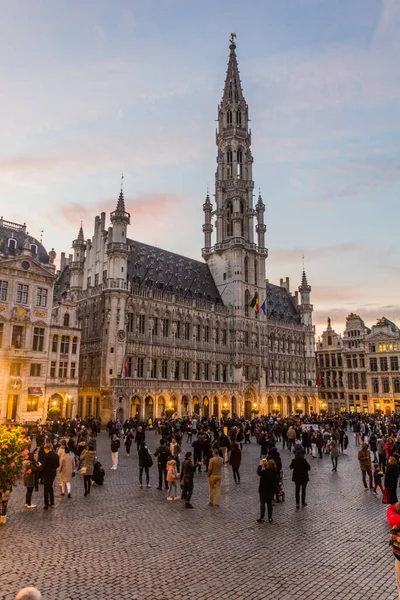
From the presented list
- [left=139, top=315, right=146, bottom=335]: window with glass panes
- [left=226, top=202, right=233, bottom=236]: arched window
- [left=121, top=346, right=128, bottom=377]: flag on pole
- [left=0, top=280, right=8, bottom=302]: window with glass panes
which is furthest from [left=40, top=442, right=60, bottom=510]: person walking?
[left=226, top=202, right=233, bottom=236]: arched window

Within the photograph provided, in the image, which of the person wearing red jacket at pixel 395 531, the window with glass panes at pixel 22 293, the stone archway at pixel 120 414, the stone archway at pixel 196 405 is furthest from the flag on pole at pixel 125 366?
the person wearing red jacket at pixel 395 531

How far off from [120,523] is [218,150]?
260 feet

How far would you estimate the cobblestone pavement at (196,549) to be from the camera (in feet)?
26.8

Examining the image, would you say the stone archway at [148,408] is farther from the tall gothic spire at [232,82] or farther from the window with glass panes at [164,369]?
the tall gothic spire at [232,82]

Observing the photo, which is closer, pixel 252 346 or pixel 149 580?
pixel 149 580

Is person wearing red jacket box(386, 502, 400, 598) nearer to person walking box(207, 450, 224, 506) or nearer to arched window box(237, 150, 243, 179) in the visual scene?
person walking box(207, 450, 224, 506)

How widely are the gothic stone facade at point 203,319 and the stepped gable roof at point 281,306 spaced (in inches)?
11.6

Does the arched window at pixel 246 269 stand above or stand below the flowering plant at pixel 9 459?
above

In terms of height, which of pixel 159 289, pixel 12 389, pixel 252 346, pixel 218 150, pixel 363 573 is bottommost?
pixel 363 573

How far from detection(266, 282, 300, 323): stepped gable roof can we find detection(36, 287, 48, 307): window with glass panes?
154ft

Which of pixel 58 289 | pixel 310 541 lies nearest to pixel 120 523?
pixel 310 541

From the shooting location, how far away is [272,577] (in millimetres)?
8625

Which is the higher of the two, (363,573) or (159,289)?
(159,289)

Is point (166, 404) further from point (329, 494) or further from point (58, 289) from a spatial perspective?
point (329, 494)
